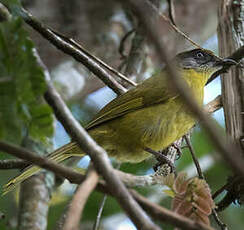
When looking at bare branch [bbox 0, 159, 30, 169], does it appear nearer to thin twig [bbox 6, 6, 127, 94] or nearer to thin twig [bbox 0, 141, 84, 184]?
thin twig [bbox 6, 6, 127, 94]

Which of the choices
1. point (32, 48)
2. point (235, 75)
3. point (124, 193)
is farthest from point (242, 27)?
point (124, 193)

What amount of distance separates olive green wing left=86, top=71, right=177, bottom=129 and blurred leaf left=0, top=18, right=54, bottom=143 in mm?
2199

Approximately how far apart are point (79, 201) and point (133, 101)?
2.78m

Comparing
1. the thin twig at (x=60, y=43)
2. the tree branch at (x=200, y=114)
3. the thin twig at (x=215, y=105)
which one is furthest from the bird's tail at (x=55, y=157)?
the tree branch at (x=200, y=114)

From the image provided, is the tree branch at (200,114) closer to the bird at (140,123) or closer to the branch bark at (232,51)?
the branch bark at (232,51)

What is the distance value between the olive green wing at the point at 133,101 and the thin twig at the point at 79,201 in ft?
8.18

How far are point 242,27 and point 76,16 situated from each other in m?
2.92

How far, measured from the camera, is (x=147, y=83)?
14.2ft

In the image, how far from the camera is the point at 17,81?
1612 mm

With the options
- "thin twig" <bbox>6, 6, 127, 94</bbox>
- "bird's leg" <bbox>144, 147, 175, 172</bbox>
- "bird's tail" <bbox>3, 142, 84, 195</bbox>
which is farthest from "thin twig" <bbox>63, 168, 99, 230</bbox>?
"bird's leg" <bbox>144, 147, 175, 172</bbox>

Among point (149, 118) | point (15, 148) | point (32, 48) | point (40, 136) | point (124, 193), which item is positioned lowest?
point (124, 193)

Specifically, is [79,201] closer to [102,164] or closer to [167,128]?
[102,164]

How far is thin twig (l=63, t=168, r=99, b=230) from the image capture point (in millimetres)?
1167

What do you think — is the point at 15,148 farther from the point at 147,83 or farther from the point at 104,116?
the point at 147,83
